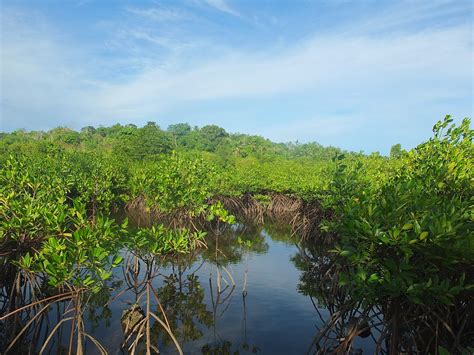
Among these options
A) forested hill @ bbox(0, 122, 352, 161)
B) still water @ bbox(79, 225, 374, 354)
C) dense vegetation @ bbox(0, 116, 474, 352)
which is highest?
forested hill @ bbox(0, 122, 352, 161)

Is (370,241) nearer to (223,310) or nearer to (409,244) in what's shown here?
(409,244)

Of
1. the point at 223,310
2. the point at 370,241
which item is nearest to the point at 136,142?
the point at 223,310

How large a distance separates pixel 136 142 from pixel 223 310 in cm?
3166

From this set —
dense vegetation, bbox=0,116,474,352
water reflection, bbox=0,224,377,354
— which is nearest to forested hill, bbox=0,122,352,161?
dense vegetation, bbox=0,116,474,352

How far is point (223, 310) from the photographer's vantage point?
11.0 m

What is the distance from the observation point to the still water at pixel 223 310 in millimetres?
8844

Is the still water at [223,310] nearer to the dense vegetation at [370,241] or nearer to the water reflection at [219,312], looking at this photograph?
the water reflection at [219,312]

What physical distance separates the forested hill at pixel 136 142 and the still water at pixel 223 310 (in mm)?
5291

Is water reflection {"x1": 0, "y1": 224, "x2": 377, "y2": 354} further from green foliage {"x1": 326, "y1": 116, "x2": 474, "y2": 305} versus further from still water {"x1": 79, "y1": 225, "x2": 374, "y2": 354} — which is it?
green foliage {"x1": 326, "y1": 116, "x2": 474, "y2": 305}

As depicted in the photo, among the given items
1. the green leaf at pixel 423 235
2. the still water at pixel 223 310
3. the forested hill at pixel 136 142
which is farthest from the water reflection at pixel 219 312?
the forested hill at pixel 136 142

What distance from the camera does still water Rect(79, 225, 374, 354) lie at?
29.0 feet

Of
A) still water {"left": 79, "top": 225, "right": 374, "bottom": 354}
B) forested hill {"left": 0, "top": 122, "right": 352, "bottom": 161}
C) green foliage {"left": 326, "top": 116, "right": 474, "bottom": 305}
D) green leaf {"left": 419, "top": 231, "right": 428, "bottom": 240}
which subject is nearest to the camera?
green leaf {"left": 419, "top": 231, "right": 428, "bottom": 240}

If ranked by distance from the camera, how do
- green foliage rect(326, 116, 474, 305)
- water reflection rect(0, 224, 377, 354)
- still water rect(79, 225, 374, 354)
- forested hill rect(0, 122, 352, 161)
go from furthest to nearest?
forested hill rect(0, 122, 352, 161), still water rect(79, 225, 374, 354), water reflection rect(0, 224, 377, 354), green foliage rect(326, 116, 474, 305)

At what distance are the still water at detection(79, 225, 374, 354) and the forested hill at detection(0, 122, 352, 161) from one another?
5.29 metres
